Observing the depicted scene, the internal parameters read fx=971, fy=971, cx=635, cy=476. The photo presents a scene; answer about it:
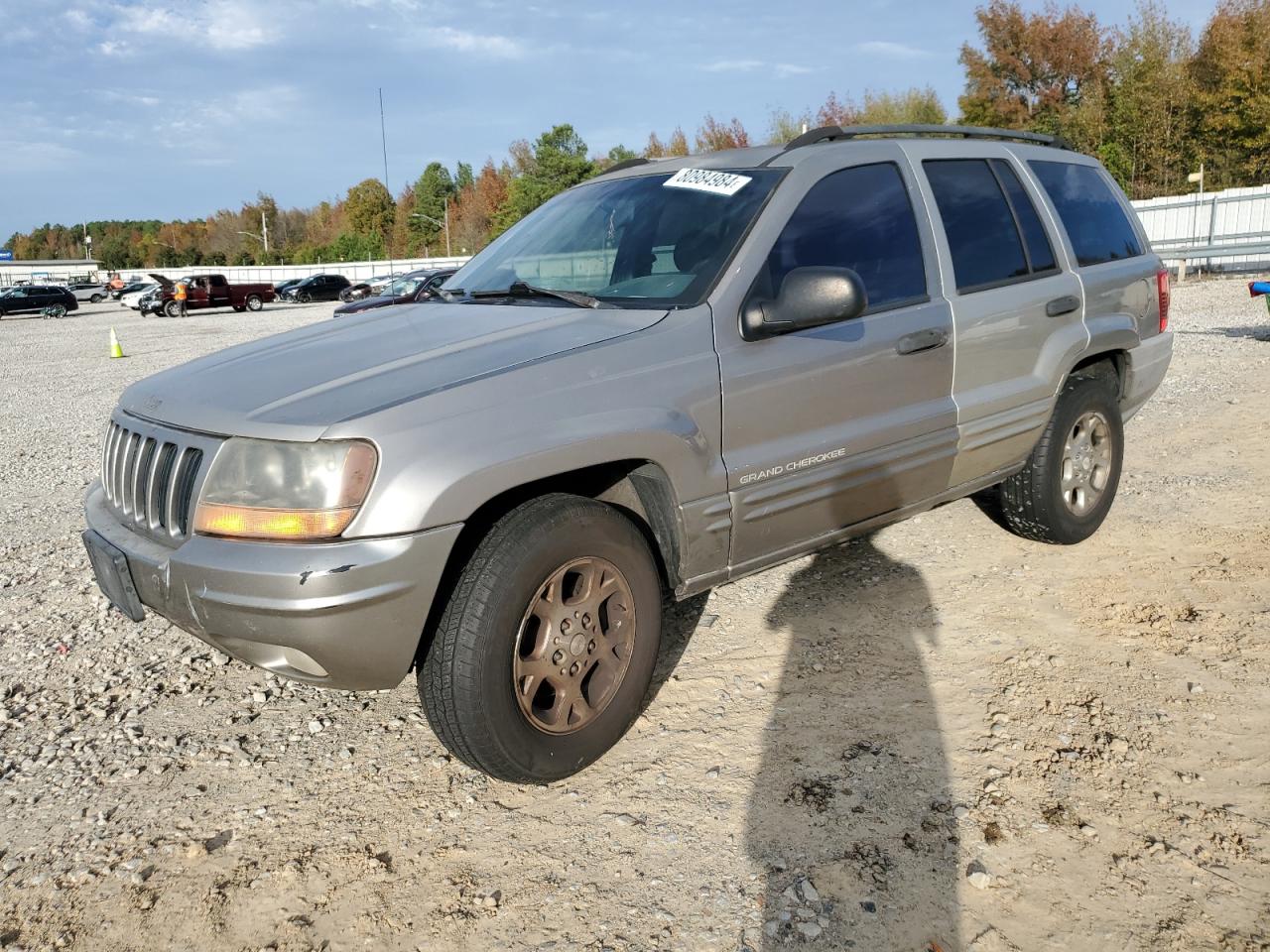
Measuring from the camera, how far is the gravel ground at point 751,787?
2.34 m

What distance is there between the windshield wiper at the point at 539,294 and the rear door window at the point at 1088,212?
99.2 inches

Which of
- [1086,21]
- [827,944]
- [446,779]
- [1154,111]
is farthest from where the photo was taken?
[1086,21]

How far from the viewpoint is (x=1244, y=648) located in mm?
3590

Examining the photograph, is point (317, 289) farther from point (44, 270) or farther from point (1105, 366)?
point (44, 270)

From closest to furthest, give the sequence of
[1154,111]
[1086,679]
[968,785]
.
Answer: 1. [968,785]
2. [1086,679]
3. [1154,111]

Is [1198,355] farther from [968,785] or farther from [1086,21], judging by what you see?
[1086,21]

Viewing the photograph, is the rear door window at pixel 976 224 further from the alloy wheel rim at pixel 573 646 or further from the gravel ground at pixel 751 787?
the alloy wheel rim at pixel 573 646

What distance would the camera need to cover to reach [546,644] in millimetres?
2799

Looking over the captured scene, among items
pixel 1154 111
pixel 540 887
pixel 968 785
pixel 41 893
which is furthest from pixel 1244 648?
pixel 1154 111

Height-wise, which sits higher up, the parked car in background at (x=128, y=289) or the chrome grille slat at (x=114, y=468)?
the parked car in background at (x=128, y=289)

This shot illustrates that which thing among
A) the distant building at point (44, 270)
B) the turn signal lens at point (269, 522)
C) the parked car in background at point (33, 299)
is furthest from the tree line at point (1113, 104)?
the distant building at point (44, 270)

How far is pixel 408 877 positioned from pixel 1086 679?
7.81 feet

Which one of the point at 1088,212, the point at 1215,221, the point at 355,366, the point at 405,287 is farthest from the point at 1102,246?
the point at 405,287

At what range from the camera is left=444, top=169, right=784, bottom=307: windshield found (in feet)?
10.8
